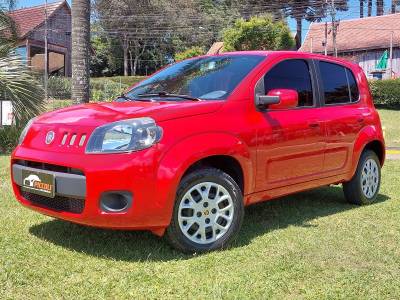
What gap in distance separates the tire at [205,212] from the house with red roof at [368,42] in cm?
3639

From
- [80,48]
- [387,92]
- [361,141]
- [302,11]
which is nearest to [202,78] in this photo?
[361,141]

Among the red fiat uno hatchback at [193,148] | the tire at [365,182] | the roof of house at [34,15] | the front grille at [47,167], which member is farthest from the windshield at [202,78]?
the roof of house at [34,15]

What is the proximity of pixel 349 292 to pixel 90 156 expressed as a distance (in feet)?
6.65

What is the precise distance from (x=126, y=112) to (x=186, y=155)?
593mm

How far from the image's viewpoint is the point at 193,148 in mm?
4129

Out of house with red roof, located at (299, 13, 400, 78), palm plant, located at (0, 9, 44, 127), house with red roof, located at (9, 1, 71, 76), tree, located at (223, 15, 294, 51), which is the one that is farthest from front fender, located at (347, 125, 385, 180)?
tree, located at (223, 15, 294, 51)

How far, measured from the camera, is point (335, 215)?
227 inches

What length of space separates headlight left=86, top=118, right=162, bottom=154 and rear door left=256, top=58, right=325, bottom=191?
1126mm

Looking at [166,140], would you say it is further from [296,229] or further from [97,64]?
[97,64]

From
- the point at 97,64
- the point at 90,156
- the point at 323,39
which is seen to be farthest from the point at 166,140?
the point at 97,64

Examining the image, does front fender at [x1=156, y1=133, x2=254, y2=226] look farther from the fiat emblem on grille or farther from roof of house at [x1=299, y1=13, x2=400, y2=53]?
roof of house at [x1=299, y1=13, x2=400, y2=53]

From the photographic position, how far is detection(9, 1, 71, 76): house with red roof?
36531 millimetres

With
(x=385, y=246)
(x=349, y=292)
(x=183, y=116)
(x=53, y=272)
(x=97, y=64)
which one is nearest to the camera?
(x=349, y=292)

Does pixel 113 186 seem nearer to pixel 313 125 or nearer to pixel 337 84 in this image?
pixel 313 125
